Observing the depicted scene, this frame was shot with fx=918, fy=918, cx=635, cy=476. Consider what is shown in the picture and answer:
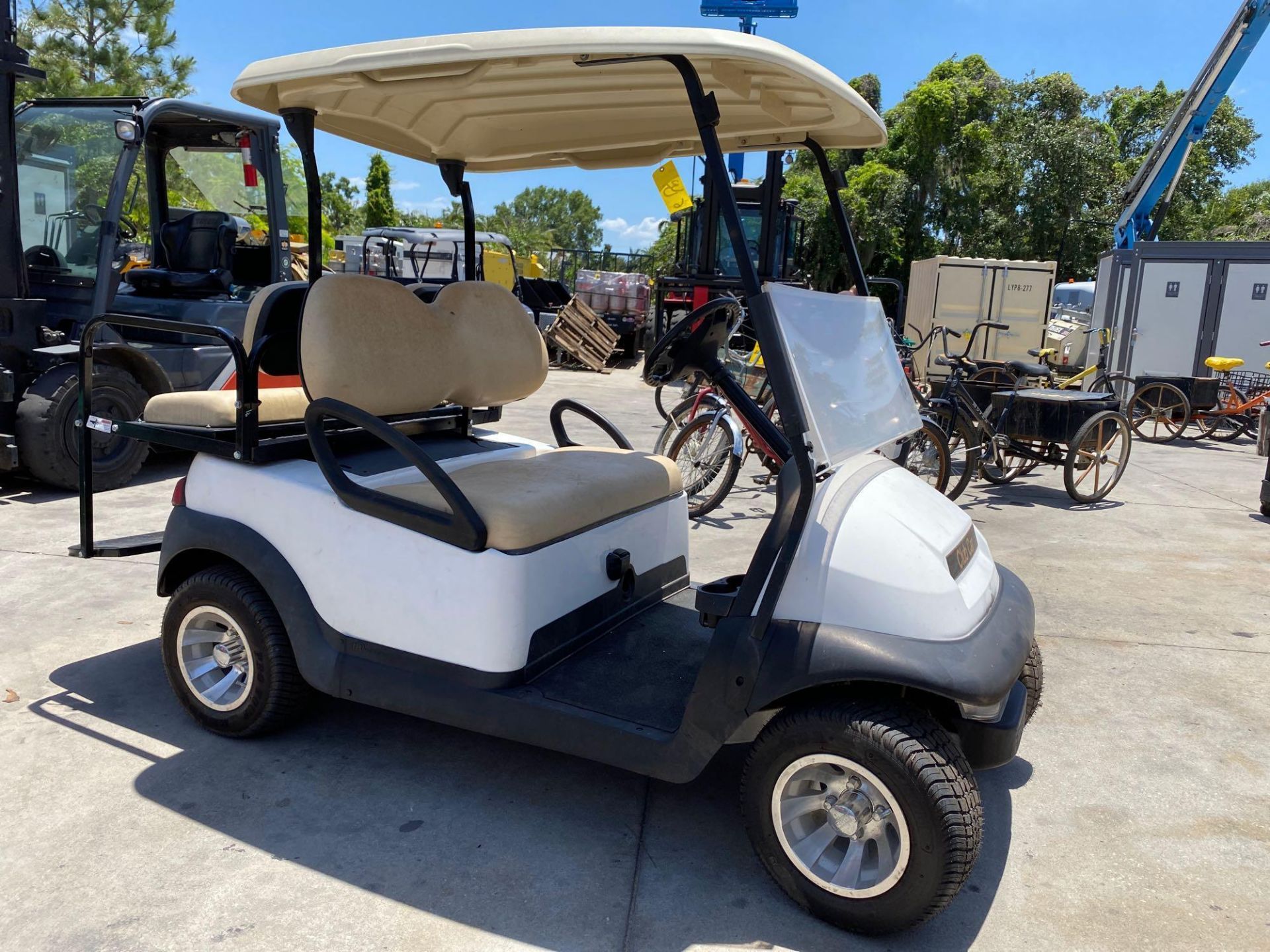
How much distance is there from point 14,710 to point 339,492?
4.90 ft

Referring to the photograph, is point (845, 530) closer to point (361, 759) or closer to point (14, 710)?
point (361, 759)

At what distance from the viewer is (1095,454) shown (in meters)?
6.88

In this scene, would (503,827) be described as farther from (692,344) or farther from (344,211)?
(344,211)

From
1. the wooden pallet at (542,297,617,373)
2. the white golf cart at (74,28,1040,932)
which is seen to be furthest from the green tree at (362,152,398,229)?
the white golf cart at (74,28,1040,932)

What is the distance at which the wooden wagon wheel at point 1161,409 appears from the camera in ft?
34.7

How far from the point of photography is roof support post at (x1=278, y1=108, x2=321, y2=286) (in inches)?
113

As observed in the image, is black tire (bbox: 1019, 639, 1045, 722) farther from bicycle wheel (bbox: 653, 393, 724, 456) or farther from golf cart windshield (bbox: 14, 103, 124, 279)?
golf cart windshield (bbox: 14, 103, 124, 279)

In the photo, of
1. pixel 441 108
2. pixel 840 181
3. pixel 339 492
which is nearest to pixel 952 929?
pixel 339 492

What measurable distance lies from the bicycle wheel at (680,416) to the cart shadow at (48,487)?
3.00 metres

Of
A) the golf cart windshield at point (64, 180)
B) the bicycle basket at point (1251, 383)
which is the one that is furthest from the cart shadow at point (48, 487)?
the bicycle basket at point (1251, 383)

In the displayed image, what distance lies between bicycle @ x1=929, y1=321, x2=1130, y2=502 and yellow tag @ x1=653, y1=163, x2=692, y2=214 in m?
3.60

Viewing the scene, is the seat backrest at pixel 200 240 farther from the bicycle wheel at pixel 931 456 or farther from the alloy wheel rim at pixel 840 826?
the alloy wheel rim at pixel 840 826

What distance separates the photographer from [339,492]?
2.58 metres

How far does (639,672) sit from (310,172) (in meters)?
1.97
